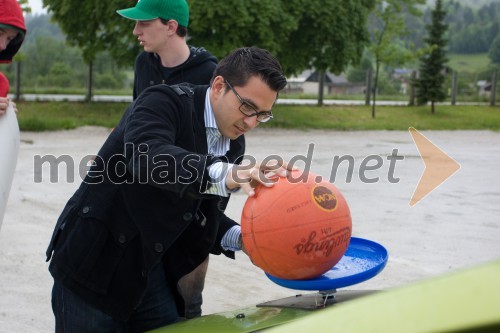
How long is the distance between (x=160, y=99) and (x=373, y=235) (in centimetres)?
610

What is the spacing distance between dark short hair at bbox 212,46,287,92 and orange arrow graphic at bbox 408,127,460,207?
796cm

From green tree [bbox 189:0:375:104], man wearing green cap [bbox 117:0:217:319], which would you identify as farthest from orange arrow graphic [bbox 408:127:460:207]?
green tree [bbox 189:0:375:104]

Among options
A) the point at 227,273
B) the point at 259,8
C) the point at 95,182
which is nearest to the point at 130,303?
the point at 95,182

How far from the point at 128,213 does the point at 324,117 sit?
80.3 ft

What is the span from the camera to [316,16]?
78.6 feet

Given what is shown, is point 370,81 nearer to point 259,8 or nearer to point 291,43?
point 291,43

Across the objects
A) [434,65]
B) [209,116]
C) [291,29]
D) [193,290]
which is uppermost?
[209,116]

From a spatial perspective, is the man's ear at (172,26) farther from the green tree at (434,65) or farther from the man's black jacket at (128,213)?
the green tree at (434,65)

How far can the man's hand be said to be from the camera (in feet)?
8.59

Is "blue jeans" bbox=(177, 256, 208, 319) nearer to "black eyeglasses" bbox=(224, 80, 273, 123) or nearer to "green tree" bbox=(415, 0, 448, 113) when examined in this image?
"black eyeglasses" bbox=(224, 80, 273, 123)

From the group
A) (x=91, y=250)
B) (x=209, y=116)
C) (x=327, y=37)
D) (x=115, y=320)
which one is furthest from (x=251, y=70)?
(x=327, y=37)

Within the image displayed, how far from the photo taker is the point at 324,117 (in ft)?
89.3

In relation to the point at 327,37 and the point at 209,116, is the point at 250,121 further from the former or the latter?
the point at 327,37

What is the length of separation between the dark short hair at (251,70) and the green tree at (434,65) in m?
29.7
